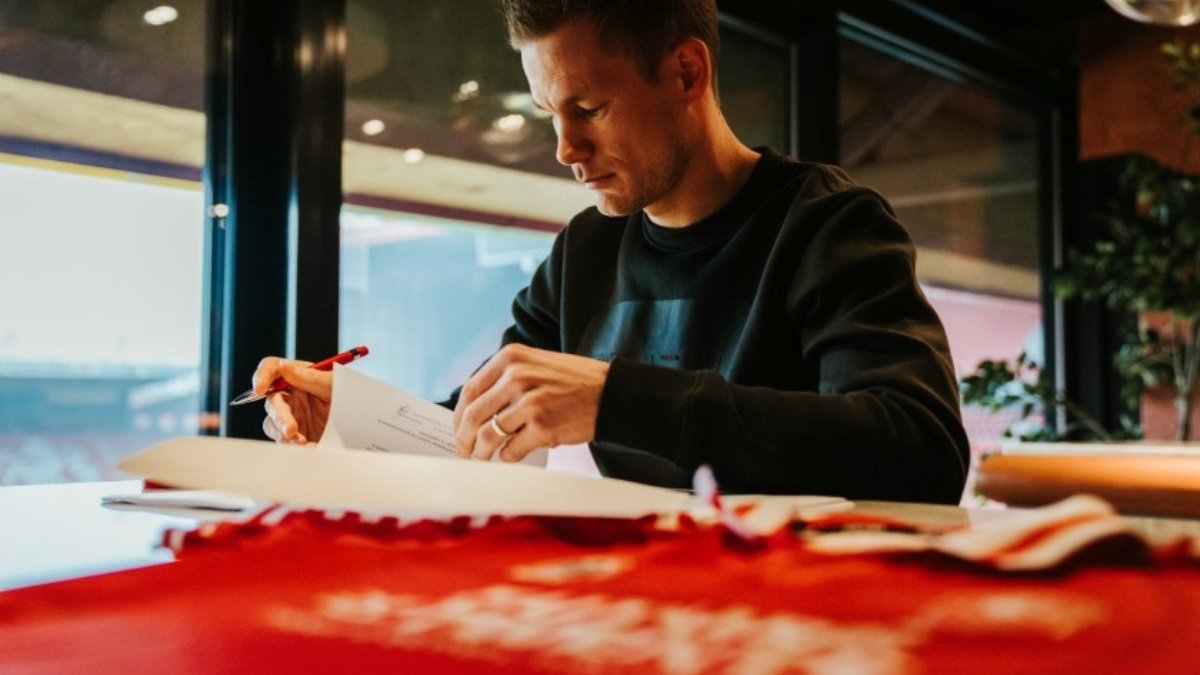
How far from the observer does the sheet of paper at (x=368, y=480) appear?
60 centimetres

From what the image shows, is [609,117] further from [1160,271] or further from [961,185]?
[961,185]

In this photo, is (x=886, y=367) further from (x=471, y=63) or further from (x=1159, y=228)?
(x=1159, y=228)

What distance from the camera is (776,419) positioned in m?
0.91

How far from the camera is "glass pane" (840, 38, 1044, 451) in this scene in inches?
163

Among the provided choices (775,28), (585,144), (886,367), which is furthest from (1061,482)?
(775,28)

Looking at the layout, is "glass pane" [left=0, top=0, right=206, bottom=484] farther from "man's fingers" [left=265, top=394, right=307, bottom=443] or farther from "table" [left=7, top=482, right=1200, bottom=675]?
"table" [left=7, top=482, right=1200, bottom=675]

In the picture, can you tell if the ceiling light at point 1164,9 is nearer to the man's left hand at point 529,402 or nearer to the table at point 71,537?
the man's left hand at point 529,402

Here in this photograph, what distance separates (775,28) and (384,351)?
181 cm

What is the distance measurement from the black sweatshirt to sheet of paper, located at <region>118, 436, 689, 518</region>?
0.20 meters

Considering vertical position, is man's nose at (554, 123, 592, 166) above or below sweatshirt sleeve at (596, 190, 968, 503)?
above

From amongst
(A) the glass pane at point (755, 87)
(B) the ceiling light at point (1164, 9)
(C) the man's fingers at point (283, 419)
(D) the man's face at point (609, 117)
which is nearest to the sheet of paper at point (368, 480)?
(C) the man's fingers at point (283, 419)

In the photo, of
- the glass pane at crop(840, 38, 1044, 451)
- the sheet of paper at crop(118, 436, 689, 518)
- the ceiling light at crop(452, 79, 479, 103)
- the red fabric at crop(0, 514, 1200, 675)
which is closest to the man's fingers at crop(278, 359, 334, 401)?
the sheet of paper at crop(118, 436, 689, 518)

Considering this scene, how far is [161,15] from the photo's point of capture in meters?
2.29

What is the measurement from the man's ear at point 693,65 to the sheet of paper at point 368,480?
0.86m
